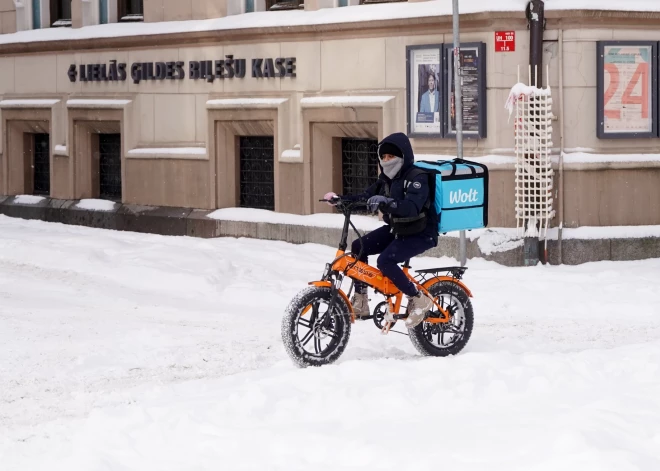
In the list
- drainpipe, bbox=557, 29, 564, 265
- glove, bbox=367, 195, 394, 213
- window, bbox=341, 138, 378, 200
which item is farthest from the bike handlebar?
window, bbox=341, 138, 378, 200

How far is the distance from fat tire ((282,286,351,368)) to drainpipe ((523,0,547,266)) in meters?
6.85

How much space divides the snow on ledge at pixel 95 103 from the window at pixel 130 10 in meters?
1.37

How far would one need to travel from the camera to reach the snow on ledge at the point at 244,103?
18.8 m

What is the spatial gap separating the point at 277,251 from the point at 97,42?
20.4 ft

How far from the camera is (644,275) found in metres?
14.9

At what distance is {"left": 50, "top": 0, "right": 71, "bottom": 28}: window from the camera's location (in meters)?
23.3

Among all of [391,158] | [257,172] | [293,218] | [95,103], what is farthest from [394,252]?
[95,103]

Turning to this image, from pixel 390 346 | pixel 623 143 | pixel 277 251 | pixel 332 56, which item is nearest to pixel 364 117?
pixel 332 56

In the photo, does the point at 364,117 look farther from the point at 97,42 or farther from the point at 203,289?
the point at 97,42

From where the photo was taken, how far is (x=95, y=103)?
71.5 ft

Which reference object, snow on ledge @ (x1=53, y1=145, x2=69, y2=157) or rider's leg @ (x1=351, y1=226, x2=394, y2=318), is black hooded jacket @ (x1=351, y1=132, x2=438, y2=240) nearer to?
rider's leg @ (x1=351, y1=226, x2=394, y2=318)

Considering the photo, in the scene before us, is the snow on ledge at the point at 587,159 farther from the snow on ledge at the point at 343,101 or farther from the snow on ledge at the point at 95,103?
the snow on ledge at the point at 95,103

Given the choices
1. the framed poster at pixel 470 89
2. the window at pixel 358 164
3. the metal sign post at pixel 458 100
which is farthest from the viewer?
the window at pixel 358 164

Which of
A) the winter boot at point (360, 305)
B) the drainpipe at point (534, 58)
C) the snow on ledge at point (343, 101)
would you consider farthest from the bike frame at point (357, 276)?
the snow on ledge at point (343, 101)
